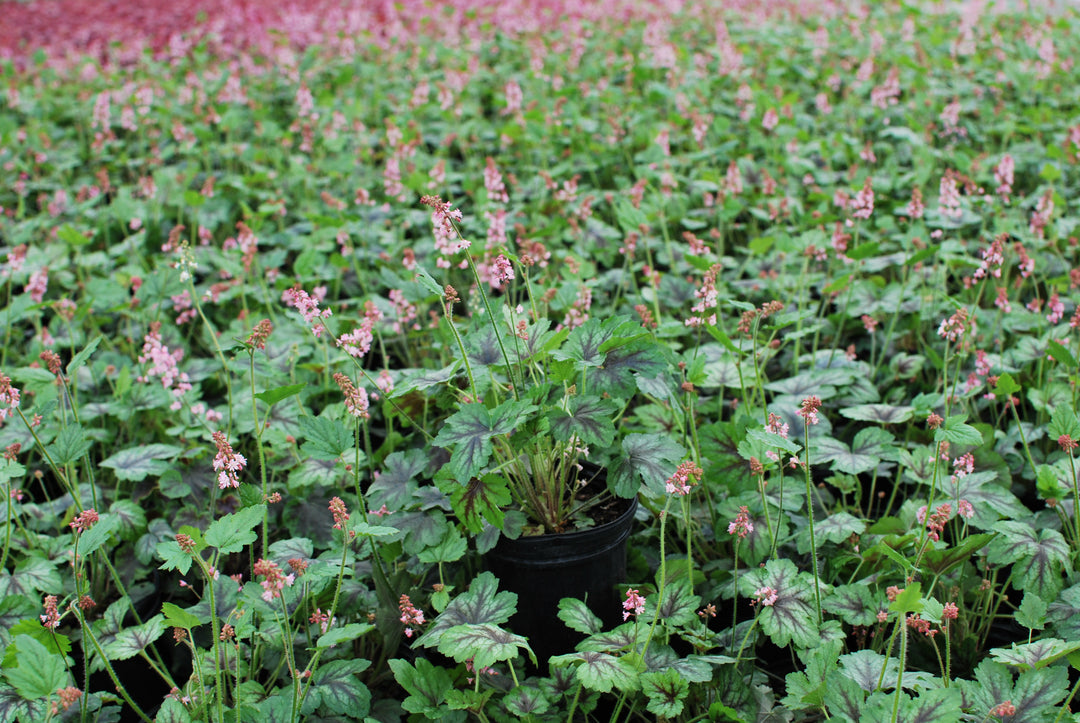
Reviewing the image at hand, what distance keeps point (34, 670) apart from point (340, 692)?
604mm

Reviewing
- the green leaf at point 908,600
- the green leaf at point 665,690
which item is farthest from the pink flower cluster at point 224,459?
the green leaf at point 908,600

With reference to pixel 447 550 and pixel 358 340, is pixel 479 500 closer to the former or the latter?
pixel 447 550

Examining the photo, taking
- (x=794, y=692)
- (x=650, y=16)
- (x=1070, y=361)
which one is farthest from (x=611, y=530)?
(x=650, y=16)

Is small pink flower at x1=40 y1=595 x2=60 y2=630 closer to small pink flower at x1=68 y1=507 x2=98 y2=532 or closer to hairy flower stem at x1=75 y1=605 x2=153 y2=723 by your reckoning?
hairy flower stem at x1=75 y1=605 x2=153 y2=723

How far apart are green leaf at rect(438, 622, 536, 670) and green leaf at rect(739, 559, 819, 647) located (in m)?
0.55

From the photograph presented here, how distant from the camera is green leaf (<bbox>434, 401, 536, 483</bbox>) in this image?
1.85 metres

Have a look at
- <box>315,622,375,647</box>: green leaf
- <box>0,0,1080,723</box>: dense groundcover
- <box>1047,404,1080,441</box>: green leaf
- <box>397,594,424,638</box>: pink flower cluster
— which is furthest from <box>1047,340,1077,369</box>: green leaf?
<box>315,622,375,647</box>: green leaf

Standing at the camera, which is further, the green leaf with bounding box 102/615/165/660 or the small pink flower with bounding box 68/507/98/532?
the green leaf with bounding box 102/615/165/660

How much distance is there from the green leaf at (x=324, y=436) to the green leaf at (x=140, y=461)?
76 cm

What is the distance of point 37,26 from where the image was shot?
1093 cm

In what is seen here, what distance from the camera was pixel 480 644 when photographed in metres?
1.69

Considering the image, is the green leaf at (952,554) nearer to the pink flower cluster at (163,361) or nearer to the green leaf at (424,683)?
the green leaf at (424,683)

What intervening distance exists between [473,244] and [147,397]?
4.25ft

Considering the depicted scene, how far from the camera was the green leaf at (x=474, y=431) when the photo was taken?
185 centimetres
